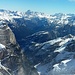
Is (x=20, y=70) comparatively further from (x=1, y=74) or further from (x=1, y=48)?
(x=1, y=74)

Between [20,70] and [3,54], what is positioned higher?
[3,54]

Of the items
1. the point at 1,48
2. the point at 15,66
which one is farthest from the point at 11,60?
the point at 1,48

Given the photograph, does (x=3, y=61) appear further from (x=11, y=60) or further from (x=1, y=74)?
(x=1, y=74)

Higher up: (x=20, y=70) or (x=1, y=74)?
(x=1, y=74)

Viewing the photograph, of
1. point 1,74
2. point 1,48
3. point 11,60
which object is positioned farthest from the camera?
point 11,60

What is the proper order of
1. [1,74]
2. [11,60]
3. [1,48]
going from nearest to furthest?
[1,74] → [1,48] → [11,60]

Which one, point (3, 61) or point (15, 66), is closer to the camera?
point (3, 61)

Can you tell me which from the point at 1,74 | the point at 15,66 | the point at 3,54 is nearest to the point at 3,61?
the point at 3,54

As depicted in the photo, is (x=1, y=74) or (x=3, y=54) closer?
(x=1, y=74)
